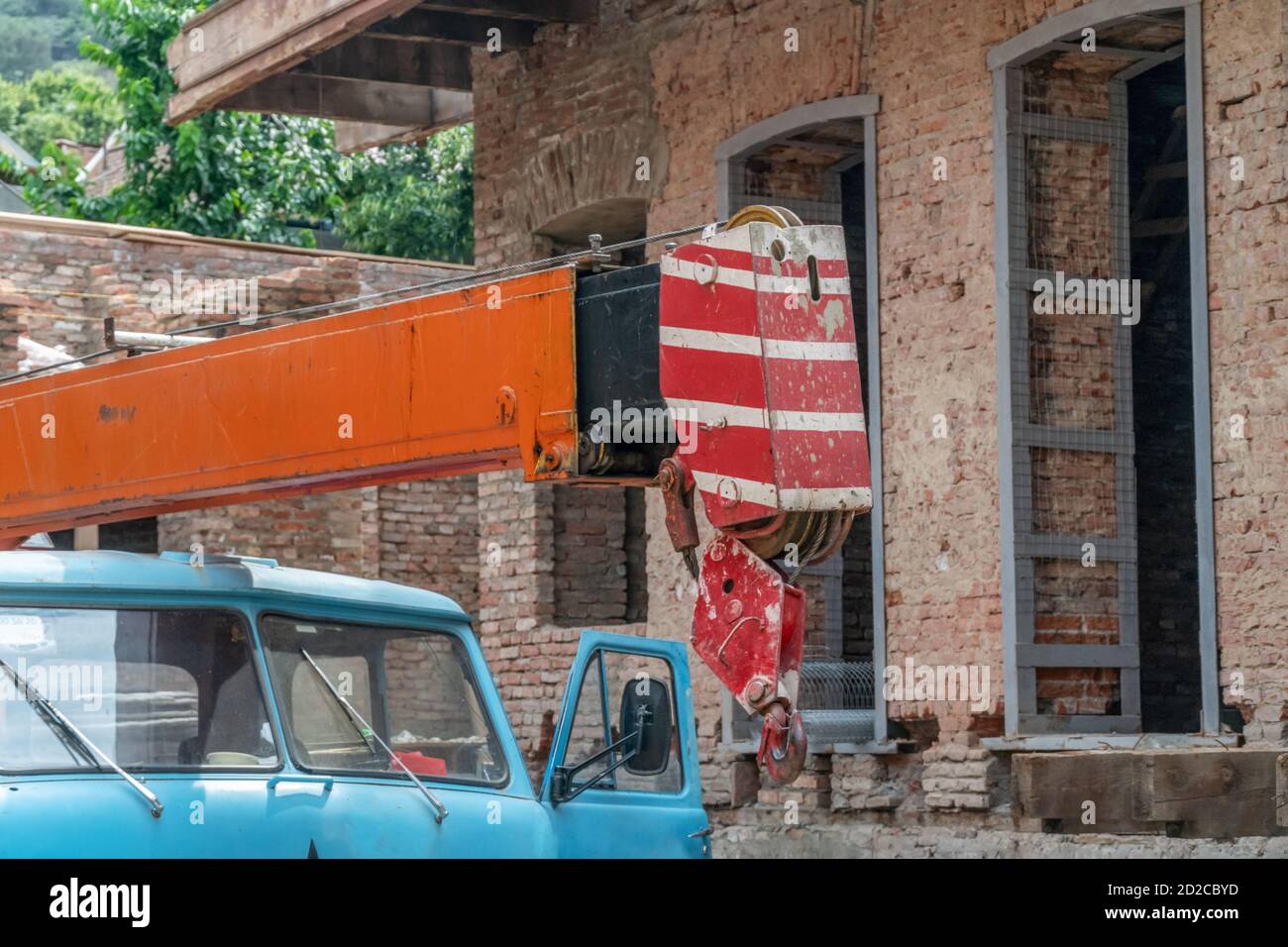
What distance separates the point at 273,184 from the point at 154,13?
257cm

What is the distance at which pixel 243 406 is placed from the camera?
6.41 meters

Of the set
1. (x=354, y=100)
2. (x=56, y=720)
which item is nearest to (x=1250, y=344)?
(x=56, y=720)

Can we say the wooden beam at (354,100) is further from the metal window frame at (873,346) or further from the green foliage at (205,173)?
the green foliage at (205,173)

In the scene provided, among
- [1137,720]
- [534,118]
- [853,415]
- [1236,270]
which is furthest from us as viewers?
[534,118]

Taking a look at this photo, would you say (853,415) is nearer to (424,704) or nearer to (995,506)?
(424,704)

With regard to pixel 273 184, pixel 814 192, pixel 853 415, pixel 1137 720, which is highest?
pixel 273 184

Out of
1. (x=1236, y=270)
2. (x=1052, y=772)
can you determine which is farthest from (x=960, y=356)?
(x=1052, y=772)

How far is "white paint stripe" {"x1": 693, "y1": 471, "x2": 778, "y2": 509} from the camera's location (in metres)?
4.75

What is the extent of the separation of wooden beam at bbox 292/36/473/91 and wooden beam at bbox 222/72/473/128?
252 mm

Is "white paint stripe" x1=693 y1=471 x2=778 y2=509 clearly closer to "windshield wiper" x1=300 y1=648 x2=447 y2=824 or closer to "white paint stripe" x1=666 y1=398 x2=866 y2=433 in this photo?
"white paint stripe" x1=666 y1=398 x2=866 y2=433

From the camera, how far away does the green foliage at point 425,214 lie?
27.5 m

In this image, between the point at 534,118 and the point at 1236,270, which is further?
the point at 534,118

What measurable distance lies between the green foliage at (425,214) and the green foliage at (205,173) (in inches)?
0.8

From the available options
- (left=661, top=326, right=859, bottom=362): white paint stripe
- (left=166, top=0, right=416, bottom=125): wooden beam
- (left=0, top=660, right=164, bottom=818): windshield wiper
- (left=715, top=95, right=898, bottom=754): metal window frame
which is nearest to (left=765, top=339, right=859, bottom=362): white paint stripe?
(left=661, top=326, right=859, bottom=362): white paint stripe
